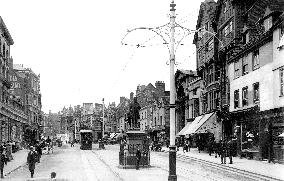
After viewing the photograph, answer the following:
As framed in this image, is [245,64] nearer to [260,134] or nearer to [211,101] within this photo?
[260,134]

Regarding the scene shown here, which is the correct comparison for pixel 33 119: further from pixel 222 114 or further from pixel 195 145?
pixel 222 114

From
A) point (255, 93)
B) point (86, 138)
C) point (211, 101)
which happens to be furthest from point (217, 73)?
point (86, 138)

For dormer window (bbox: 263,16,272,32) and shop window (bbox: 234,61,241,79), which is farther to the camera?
shop window (bbox: 234,61,241,79)

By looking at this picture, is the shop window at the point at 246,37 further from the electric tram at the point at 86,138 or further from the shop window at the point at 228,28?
the electric tram at the point at 86,138

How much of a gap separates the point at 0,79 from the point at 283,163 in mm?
36612

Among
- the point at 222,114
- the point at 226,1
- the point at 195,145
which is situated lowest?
the point at 195,145

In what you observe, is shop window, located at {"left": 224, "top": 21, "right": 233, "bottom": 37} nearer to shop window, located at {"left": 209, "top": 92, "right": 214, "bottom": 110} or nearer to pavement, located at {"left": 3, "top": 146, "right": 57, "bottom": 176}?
shop window, located at {"left": 209, "top": 92, "right": 214, "bottom": 110}

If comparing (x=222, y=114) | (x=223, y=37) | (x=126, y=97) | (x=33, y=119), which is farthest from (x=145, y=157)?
(x=126, y=97)

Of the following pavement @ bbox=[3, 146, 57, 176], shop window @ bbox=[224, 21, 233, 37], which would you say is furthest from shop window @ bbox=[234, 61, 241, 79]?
pavement @ bbox=[3, 146, 57, 176]

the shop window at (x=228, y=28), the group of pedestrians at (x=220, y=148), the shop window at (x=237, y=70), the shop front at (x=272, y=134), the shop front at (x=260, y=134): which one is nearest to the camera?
the shop front at (x=272, y=134)

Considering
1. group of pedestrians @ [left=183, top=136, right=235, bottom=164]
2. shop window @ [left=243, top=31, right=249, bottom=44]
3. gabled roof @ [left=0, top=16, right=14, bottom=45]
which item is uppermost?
gabled roof @ [left=0, top=16, right=14, bottom=45]

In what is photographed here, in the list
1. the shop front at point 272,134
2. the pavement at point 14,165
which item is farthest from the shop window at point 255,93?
the pavement at point 14,165

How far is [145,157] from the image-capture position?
27703mm

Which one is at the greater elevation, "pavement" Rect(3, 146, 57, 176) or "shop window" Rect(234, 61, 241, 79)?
"shop window" Rect(234, 61, 241, 79)
